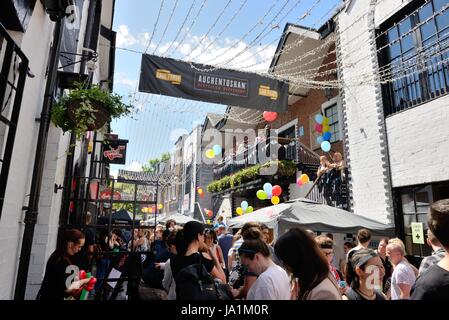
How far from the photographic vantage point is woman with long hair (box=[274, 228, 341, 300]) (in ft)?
6.36

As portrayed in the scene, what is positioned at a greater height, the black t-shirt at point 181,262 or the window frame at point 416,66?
the window frame at point 416,66

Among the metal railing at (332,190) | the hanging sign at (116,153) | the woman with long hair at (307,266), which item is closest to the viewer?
the woman with long hair at (307,266)

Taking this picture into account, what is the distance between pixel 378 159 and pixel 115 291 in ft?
22.7

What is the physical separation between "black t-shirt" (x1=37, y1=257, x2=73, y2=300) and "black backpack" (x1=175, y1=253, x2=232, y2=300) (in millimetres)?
1058

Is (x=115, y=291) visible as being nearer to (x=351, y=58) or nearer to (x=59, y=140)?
(x=59, y=140)

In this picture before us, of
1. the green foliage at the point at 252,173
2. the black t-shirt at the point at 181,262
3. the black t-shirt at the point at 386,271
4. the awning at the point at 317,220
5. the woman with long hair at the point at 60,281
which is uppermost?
the green foliage at the point at 252,173

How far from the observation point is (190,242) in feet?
9.45

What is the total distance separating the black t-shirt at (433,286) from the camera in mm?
1719

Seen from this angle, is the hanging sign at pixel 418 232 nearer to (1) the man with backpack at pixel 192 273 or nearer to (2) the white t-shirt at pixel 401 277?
(2) the white t-shirt at pixel 401 277

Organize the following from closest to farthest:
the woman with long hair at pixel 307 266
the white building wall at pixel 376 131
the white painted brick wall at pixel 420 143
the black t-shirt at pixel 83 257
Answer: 1. the woman with long hair at pixel 307 266
2. the black t-shirt at pixel 83 257
3. the white painted brick wall at pixel 420 143
4. the white building wall at pixel 376 131

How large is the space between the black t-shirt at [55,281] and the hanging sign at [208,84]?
4836 mm

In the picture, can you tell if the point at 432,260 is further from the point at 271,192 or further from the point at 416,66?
the point at 271,192

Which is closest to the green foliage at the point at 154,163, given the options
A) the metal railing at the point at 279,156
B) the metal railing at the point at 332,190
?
the metal railing at the point at 279,156
